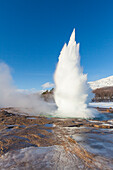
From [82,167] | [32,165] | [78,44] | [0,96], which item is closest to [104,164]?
[82,167]

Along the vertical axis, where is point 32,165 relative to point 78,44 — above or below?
below

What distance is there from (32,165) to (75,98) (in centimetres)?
1159

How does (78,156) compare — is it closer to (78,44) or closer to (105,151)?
(105,151)

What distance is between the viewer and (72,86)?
562 inches

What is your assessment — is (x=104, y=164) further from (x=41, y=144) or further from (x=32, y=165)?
(x=41, y=144)

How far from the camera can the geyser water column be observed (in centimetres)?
1420

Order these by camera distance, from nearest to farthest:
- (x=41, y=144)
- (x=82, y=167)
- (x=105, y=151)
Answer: (x=82, y=167) → (x=105, y=151) → (x=41, y=144)

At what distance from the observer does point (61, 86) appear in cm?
1538

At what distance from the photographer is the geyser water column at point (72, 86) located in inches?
559

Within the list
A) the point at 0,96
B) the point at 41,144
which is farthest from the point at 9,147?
the point at 0,96

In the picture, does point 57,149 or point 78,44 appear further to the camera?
point 78,44

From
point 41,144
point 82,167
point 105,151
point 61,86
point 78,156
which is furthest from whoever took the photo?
point 61,86

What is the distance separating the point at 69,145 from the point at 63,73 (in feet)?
37.8

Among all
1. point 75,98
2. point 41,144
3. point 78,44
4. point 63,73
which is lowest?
point 41,144
